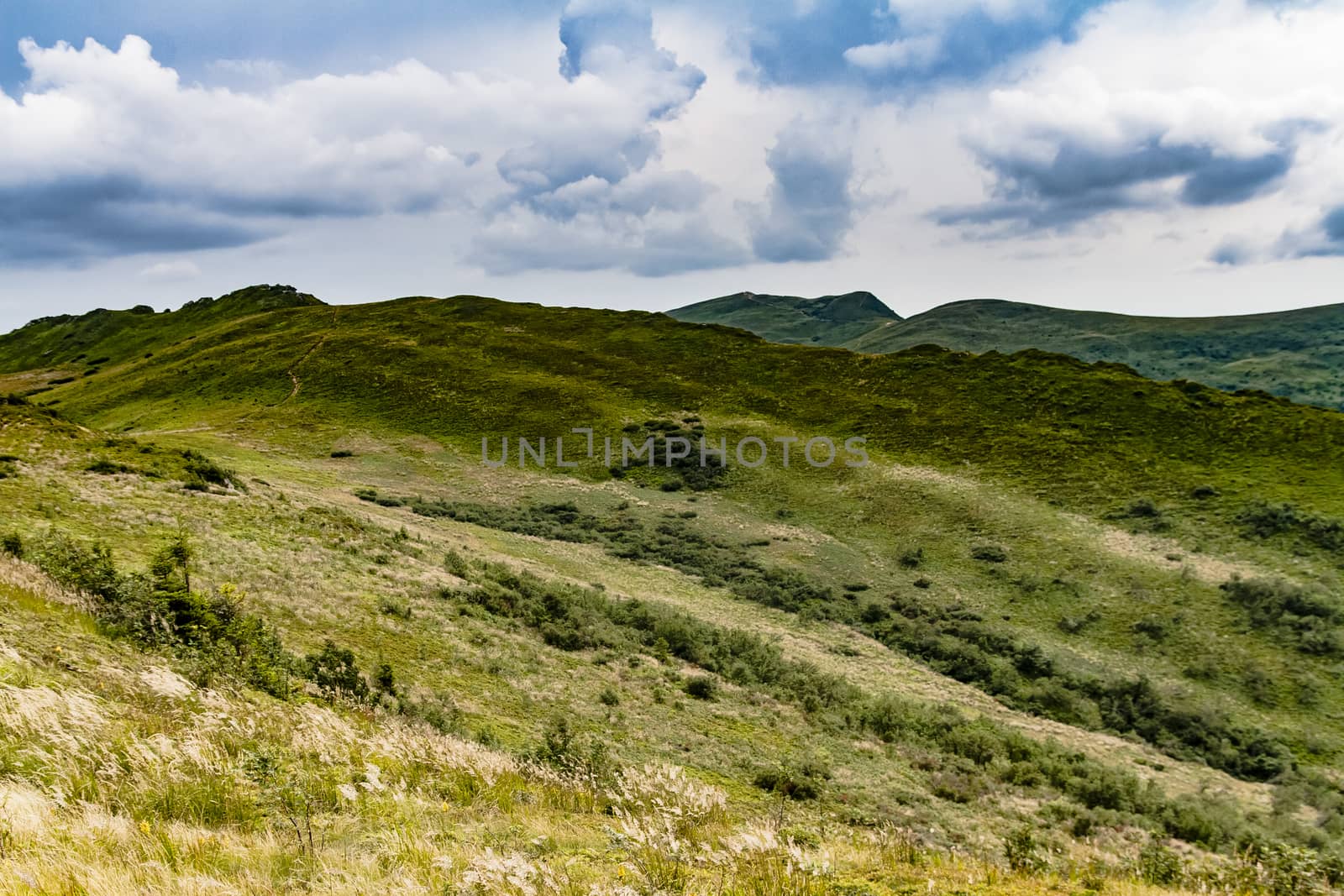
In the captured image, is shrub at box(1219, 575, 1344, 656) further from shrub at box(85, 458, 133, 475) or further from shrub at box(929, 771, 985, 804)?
shrub at box(85, 458, 133, 475)

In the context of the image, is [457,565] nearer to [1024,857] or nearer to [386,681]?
[386,681]

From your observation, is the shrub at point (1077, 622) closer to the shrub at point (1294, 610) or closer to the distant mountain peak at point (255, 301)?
the shrub at point (1294, 610)

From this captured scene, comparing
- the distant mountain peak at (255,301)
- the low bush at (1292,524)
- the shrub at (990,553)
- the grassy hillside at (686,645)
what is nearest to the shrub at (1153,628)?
the grassy hillside at (686,645)

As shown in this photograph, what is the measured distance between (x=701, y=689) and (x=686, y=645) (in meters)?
4.25

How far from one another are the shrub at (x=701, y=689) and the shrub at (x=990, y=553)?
29984 mm

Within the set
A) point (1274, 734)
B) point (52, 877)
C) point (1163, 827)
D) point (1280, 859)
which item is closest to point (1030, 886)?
point (1280, 859)

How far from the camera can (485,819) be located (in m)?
7.44

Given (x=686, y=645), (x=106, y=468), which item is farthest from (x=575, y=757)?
(x=106, y=468)

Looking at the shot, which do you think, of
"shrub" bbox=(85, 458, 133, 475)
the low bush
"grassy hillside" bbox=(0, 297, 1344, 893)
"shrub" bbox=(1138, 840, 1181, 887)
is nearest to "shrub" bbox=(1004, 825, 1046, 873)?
"grassy hillside" bbox=(0, 297, 1344, 893)

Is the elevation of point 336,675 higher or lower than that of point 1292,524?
higher

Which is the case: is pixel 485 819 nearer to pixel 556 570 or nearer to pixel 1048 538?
pixel 556 570

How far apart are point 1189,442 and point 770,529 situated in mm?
36487

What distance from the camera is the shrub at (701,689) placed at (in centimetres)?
2000

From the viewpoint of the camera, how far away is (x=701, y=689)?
65.9 ft
